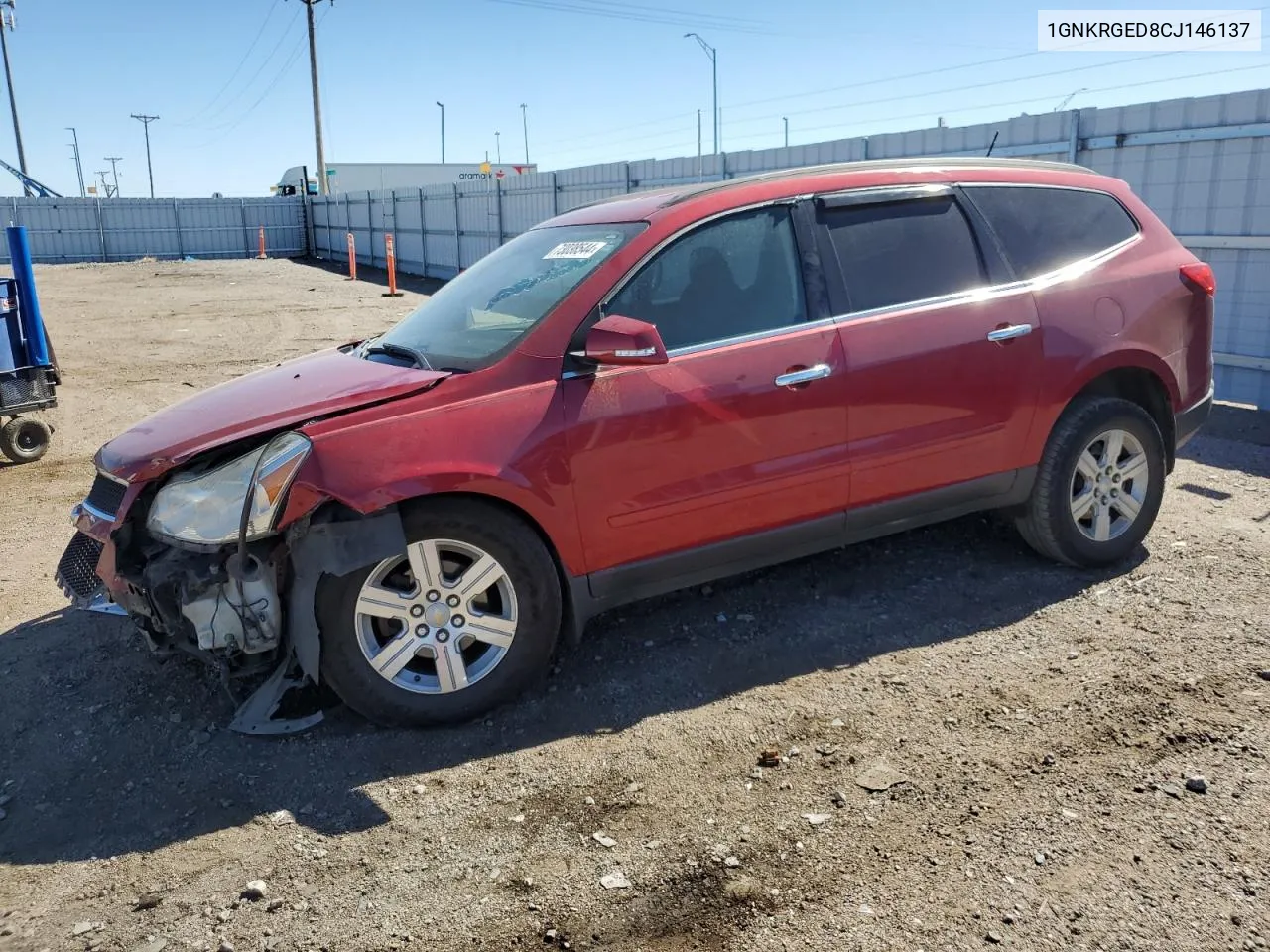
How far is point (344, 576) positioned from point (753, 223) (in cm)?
215

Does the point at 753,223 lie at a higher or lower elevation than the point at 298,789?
higher

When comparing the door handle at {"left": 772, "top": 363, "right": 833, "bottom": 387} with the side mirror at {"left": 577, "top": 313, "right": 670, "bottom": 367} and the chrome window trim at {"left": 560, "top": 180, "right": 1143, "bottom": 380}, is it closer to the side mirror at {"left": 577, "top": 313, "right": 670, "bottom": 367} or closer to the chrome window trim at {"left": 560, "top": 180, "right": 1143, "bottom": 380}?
the chrome window trim at {"left": 560, "top": 180, "right": 1143, "bottom": 380}

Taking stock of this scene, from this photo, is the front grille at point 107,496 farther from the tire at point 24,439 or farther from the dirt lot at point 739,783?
the tire at point 24,439

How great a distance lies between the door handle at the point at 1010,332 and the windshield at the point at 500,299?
5.39ft

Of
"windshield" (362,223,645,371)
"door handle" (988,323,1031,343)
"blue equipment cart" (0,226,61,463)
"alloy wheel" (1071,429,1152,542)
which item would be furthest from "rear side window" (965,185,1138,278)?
"blue equipment cart" (0,226,61,463)

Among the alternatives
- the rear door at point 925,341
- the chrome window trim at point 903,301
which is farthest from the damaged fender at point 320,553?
the rear door at point 925,341

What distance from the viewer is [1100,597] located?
471cm

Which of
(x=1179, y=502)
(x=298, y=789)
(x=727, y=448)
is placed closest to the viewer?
(x=298, y=789)

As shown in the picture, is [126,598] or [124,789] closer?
[124,789]

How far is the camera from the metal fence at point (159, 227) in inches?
1518

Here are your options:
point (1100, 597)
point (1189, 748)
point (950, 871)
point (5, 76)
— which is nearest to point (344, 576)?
point (950, 871)

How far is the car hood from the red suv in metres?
0.02

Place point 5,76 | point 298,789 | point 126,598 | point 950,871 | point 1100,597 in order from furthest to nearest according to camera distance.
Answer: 1. point 5,76
2. point 1100,597
3. point 126,598
4. point 298,789
5. point 950,871

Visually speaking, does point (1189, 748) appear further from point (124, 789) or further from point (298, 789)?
point (124, 789)
